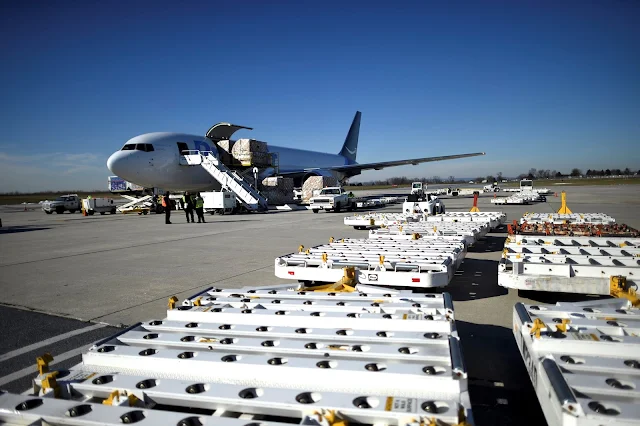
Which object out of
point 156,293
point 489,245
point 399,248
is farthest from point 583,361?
point 489,245

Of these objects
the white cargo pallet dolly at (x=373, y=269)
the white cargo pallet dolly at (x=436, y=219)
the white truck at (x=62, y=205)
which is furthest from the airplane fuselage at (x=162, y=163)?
the white cargo pallet dolly at (x=373, y=269)

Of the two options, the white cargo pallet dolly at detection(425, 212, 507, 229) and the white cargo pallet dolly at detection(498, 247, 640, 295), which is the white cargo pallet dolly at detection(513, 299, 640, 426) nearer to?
the white cargo pallet dolly at detection(498, 247, 640, 295)

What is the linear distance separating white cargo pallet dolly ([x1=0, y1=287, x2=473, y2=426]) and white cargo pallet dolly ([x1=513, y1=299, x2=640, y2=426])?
0.43 m

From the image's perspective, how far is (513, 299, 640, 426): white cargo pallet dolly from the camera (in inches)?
68.1

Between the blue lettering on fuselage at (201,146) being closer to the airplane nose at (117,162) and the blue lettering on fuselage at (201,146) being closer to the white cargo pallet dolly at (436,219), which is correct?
the airplane nose at (117,162)

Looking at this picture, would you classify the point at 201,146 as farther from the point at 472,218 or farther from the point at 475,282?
the point at 475,282

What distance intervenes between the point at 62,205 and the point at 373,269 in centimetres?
3609

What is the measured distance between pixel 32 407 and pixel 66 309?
4561 mm

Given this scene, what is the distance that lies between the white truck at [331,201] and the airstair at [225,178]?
407 cm

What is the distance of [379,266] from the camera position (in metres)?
5.38

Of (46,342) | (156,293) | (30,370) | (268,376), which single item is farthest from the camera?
(156,293)

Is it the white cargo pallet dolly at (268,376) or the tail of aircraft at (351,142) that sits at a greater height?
the tail of aircraft at (351,142)

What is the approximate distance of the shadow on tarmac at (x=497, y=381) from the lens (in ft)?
9.29

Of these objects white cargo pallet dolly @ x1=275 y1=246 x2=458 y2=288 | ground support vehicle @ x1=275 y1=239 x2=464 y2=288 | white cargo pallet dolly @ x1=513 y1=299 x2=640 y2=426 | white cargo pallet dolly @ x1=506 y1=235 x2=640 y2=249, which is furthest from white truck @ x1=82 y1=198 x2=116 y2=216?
white cargo pallet dolly @ x1=513 y1=299 x2=640 y2=426
